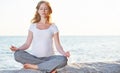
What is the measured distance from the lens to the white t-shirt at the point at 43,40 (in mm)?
6621

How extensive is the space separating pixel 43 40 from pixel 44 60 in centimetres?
31

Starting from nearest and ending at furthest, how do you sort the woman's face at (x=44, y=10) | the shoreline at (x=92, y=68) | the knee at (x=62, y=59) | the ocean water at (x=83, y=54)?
the knee at (x=62, y=59)
the woman's face at (x=44, y=10)
the shoreline at (x=92, y=68)
the ocean water at (x=83, y=54)

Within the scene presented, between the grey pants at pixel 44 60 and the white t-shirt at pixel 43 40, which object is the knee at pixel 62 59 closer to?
the grey pants at pixel 44 60

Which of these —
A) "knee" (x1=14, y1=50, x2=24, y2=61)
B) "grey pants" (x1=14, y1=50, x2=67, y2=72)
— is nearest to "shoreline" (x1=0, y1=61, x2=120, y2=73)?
"grey pants" (x1=14, y1=50, x2=67, y2=72)

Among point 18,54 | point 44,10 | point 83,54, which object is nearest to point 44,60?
point 18,54

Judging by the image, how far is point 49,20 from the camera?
22.0 feet

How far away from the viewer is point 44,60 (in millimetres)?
6617

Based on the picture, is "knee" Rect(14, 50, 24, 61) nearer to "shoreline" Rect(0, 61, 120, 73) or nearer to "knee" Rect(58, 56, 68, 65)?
"knee" Rect(58, 56, 68, 65)

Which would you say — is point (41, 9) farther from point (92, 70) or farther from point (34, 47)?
point (92, 70)

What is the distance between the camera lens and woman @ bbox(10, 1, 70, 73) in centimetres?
654

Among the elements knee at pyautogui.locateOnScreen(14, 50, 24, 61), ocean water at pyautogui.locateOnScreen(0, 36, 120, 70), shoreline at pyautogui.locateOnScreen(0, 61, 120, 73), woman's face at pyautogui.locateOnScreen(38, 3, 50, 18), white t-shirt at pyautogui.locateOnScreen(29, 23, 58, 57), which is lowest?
ocean water at pyautogui.locateOnScreen(0, 36, 120, 70)

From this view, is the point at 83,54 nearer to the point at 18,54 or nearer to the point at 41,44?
the point at 41,44

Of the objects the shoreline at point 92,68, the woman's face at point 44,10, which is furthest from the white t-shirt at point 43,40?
the shoreline at point 92,68

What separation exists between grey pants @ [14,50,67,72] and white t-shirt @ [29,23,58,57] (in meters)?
0.09
